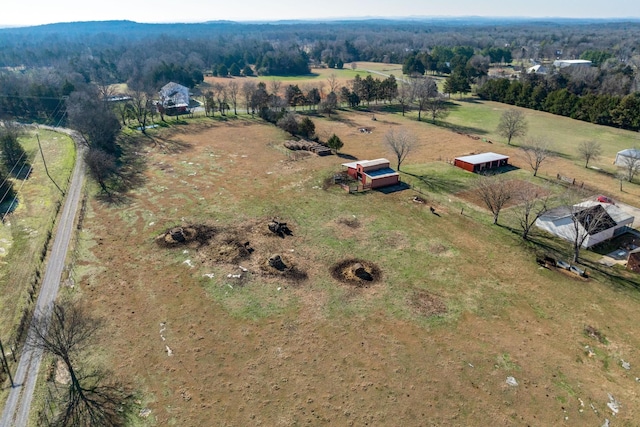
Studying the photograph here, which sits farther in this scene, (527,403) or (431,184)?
(431,184)

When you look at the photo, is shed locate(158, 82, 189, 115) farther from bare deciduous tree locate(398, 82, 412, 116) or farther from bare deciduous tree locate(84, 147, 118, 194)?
bare deciduous tree locate(398, 82, 412, 116)

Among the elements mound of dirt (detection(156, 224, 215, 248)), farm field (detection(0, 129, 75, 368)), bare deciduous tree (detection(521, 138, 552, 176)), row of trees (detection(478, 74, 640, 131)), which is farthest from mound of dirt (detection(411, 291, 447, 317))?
row of trees (detection(478, 74, 640, 131))

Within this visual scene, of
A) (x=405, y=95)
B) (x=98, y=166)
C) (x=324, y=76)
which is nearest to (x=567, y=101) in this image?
(x=405, y=95)

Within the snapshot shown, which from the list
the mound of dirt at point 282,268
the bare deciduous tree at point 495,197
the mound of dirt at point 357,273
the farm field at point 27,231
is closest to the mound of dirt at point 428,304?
the mound of dirt at point 357,273

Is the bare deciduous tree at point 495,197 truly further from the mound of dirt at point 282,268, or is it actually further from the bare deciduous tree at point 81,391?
the bare deciduous tree at point 81,391

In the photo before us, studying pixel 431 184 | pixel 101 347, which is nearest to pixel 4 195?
pixel 101 347

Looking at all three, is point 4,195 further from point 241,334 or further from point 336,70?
point 336,70
